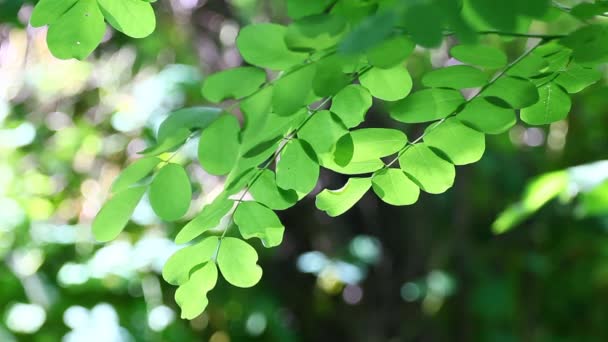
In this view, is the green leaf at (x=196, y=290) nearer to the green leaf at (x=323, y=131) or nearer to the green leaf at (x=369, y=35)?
the green leaf at (x=323, y=131)

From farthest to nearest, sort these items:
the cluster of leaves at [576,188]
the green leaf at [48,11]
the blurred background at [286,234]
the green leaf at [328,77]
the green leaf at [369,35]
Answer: the blurred background at [286,234], the cluster of leaves at [576,188], the green leaf at [48,11], the green leaf at [328,77], the green leaf at [369,35]

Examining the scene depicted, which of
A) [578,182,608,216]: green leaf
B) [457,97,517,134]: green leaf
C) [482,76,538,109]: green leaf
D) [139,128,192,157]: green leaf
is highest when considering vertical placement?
[139,128,192,157]: green leaf

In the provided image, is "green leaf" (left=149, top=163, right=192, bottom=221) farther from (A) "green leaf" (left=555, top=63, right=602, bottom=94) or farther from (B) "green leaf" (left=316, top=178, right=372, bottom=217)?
(A) "green leaf" (left=555, top=63, right=602, bottom=94)

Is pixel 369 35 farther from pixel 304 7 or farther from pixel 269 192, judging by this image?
pixel 269 192

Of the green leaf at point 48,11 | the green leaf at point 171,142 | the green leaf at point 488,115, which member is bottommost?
the green leaf at point 488,115

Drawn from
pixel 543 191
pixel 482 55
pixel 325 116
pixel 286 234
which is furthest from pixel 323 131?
pixel 286 234

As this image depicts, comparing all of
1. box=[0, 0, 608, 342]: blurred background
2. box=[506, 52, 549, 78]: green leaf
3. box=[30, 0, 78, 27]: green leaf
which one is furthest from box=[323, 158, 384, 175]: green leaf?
box=[0, 0, 608, 342]: blurred background

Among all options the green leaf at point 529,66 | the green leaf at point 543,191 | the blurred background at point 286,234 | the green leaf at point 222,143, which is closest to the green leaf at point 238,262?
the green leaf at point 222,143
